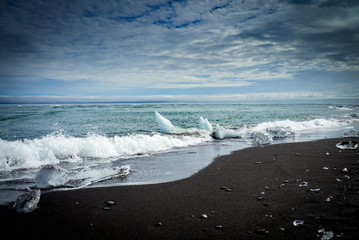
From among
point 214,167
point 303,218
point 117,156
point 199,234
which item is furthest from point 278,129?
point 199,234

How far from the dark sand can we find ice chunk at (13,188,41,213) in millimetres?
106

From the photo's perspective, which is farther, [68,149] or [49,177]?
[68,149]

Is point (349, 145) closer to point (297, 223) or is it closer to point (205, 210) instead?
point (297, 223)

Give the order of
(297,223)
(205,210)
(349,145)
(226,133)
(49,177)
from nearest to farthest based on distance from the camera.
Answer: (297,223), (205,210), (49,177), (349,145), (226,133)

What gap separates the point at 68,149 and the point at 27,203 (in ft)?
15.0

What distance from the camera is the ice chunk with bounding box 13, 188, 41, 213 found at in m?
3.26

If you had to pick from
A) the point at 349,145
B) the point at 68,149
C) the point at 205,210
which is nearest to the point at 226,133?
the point at 349,145

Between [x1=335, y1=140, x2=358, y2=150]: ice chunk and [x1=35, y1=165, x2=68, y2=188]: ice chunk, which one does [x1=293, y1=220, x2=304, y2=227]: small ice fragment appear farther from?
[x1=335, y1=140, x2=358, y2=150]: ice chunk

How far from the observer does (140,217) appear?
124 inches

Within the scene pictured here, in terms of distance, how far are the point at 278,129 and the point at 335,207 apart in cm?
1010

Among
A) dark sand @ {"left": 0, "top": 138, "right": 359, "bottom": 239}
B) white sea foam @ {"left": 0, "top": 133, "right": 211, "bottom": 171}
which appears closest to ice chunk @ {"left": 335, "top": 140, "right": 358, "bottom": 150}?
dark sand @ {"left": 0, "top": 138, "right": 359, "bottom": 239}

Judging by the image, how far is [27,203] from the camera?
3301mm

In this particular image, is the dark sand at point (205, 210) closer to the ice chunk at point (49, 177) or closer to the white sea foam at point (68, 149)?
the ice chunk at point (49, 177)

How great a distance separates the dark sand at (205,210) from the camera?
2.68 metres
